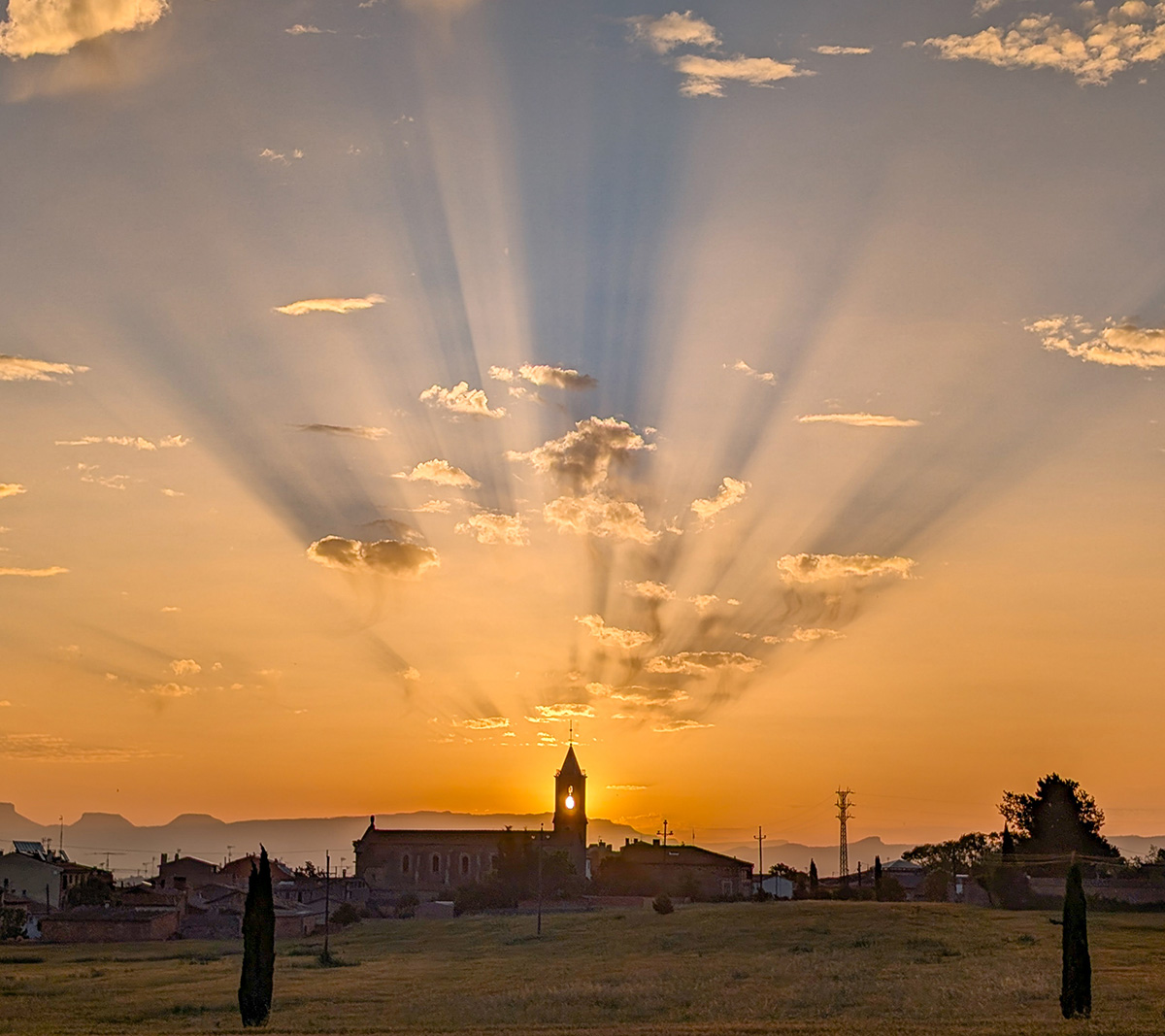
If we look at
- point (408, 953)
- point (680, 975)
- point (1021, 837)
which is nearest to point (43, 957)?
point (408, 953)

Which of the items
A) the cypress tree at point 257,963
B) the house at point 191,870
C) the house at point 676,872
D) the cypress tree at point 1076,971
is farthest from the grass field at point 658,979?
the house at point 191,870

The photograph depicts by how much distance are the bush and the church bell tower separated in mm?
37253

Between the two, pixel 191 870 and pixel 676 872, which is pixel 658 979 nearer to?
pixel 676 872

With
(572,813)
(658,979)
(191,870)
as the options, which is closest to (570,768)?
(572,813)

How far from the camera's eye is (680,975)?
2254 inches

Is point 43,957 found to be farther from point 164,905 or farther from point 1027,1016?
point 1027,1016

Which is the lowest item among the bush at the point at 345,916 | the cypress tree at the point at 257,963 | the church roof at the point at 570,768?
the bush at the point at 345,916

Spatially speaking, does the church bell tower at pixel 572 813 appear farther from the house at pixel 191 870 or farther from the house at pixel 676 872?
the house at pixel 191 870

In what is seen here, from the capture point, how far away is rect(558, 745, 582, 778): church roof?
17009 centimetres

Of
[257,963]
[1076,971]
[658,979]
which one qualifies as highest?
[1076,971]

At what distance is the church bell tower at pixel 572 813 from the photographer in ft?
518

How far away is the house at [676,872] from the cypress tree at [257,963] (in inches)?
3630

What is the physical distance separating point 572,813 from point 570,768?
7.05 meters

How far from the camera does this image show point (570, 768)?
6713 inches
